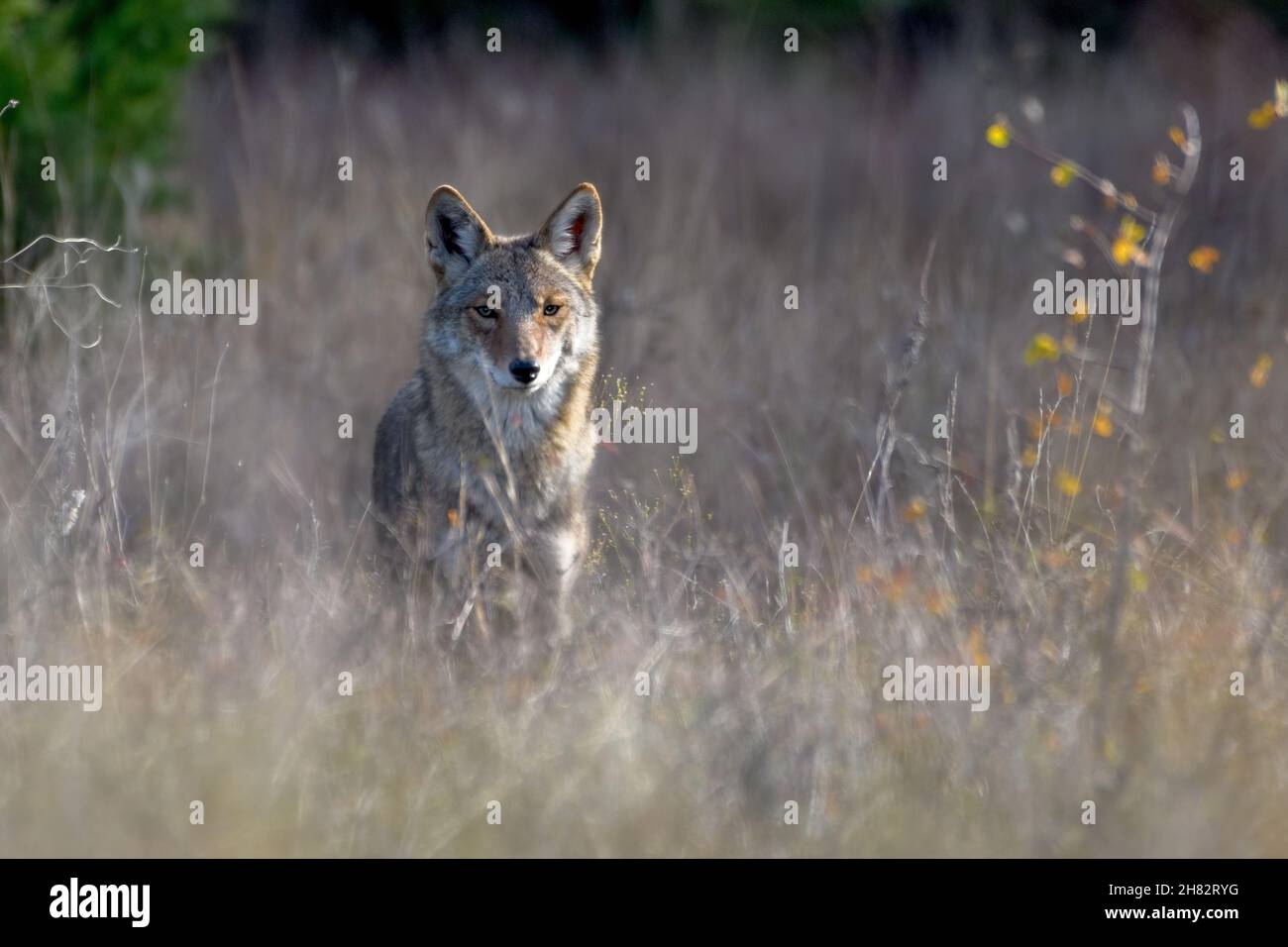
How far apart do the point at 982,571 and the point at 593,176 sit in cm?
767

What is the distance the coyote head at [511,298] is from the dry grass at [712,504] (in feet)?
2.52

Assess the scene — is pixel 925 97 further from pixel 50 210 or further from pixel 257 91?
pixel 50 210

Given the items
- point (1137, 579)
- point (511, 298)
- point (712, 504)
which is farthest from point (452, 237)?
point (1137, 579)

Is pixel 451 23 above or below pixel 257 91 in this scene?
above

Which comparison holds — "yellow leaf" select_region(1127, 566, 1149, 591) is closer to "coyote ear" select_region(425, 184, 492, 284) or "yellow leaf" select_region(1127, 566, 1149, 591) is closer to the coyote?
the coyote

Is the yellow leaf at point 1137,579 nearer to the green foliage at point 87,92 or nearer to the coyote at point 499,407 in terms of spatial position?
the coyote at point 499,407

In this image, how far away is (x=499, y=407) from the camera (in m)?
6.29

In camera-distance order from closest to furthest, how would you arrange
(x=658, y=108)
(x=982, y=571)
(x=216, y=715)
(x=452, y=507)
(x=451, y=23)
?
(x=216, y=715) < (x=982, y=571) < (x=452, y=507) < (x=658, y=108) < (x=451, y=23)

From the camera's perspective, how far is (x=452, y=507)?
617cm

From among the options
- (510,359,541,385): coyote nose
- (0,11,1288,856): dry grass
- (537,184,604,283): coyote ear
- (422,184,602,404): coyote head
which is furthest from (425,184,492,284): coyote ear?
(0,11,1288,856): dry grass

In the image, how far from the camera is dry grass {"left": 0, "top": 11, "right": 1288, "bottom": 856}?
13.5 ft

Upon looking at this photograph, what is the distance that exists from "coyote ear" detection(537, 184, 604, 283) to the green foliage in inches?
140

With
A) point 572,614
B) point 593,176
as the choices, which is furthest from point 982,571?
point 593,176

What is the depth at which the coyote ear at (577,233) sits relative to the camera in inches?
257
